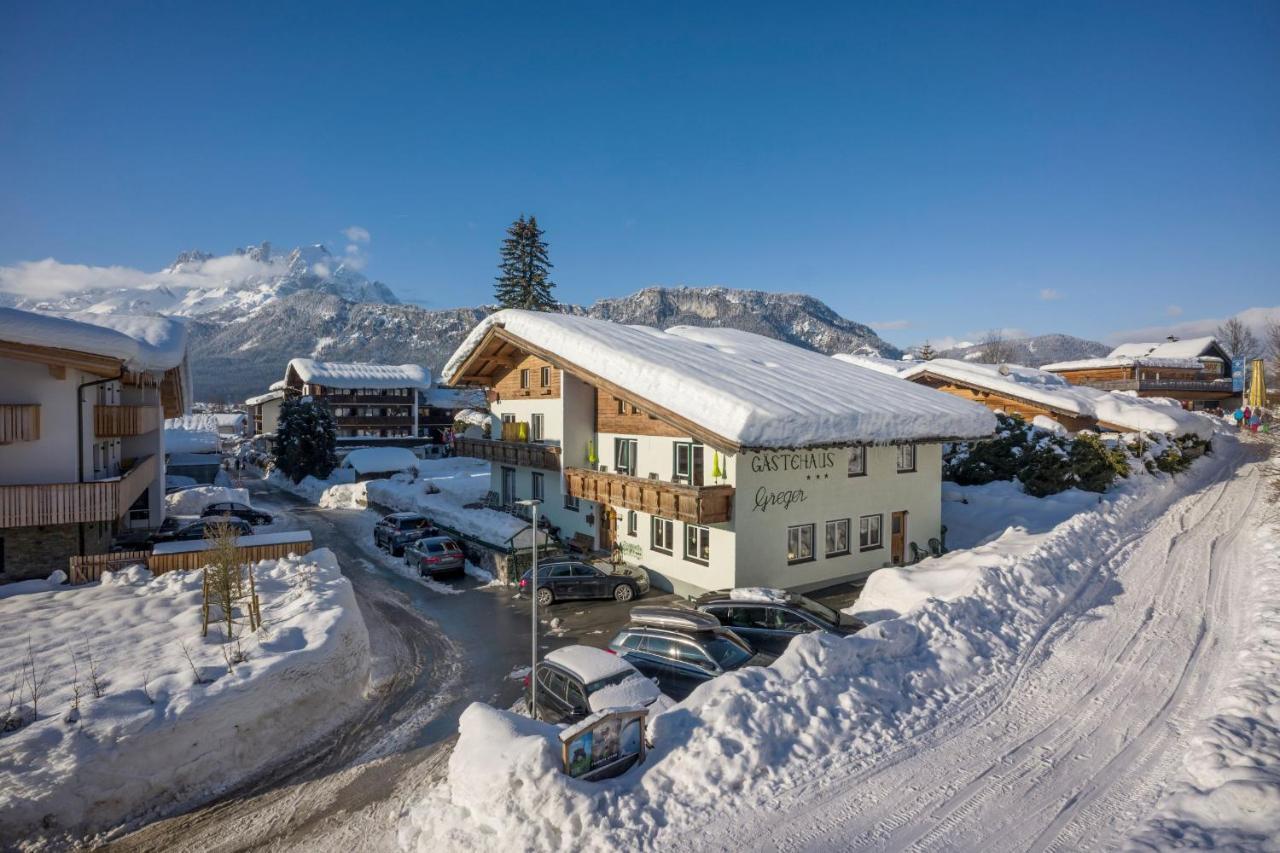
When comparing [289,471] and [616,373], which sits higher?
[616,373]

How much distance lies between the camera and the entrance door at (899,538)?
24.7 m

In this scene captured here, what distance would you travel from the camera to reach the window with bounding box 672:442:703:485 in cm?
2156

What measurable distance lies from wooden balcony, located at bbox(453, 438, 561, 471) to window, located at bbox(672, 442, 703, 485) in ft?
21.4

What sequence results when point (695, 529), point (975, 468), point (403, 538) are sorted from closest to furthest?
point (695, 529), point (403, 538), point (975, 468)

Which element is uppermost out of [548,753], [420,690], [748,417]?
[748,417]

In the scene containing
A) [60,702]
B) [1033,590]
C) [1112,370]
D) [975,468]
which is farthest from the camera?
[1112,370]

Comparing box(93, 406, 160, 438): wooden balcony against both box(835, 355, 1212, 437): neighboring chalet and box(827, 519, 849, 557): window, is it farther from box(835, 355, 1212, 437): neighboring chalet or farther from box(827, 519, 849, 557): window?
box(835, 355, 1212, 437): neighboring chalet

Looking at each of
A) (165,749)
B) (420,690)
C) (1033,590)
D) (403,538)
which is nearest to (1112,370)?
(1033,590)

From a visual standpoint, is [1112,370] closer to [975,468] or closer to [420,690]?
[975,468]

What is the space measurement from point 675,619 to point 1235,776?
928 cm

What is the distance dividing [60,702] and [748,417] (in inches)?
617

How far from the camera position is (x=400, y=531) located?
2855cm

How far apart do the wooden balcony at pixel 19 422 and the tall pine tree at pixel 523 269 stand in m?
37.5

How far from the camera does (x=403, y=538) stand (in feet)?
91.6
